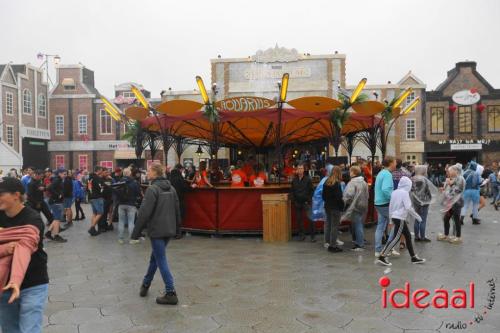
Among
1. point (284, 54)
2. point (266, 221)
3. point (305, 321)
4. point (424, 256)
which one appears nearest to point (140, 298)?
point (305, 321)

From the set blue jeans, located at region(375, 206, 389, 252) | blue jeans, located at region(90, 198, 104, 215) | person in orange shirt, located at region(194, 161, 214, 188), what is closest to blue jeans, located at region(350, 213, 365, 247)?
blue jeans, located at region(375, 206, 389, 252)

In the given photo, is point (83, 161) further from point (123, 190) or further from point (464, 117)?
point (464, 117)

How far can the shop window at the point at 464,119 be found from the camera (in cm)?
3175

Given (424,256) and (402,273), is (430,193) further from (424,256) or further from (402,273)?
(402,273)

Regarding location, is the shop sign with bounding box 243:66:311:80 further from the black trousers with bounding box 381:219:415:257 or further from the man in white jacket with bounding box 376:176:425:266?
the black trousers with bounding box 381:219:415:257

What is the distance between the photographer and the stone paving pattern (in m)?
4.06

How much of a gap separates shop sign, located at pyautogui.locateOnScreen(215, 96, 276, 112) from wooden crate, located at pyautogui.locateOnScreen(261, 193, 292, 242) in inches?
84.7

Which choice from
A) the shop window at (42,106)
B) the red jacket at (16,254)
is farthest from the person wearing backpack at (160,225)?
the shop window at (42,106)

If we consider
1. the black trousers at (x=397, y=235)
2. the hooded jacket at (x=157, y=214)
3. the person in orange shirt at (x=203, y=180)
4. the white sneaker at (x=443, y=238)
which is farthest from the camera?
the person in orange shirt at (x=203, y=180)

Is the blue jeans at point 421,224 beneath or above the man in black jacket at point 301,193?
beneath

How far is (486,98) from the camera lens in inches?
1256

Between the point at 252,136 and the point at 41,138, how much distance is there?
2594 centimetres

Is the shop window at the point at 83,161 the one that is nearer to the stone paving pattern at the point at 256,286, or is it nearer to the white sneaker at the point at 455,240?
the stone paving pattern at the point at 256,286

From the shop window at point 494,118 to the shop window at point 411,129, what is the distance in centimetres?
606
